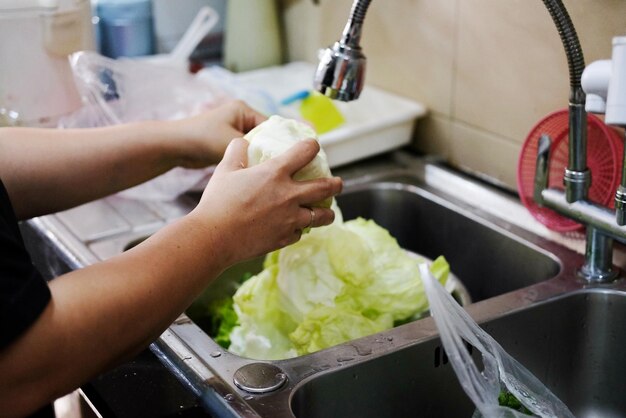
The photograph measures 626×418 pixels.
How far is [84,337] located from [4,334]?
8 cm

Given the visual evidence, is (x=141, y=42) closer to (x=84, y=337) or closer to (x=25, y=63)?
(x=25, y=63)

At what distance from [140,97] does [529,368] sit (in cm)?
95

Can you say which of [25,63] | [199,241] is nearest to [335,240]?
[199,241]

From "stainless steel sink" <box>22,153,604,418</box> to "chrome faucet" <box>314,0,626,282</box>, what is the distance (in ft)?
0.20

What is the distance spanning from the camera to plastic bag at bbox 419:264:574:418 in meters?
0.93

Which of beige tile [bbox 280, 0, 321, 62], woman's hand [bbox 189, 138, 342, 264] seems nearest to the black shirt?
woman's hand [bbox 189, 138, 342, 264]

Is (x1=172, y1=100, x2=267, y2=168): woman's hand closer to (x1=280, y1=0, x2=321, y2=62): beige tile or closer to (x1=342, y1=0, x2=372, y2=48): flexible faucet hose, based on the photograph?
(x1=342, y1=0, x2=372, y2=48): flexible faucet hose

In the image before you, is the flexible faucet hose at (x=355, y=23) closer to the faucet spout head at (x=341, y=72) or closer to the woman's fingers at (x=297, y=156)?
the faucet spout head at (x=341, y=72)

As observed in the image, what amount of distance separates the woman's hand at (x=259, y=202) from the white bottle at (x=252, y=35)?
1134mm

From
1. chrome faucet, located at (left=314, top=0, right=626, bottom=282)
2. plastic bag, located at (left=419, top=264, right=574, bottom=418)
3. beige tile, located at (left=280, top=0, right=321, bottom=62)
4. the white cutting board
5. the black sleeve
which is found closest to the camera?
the black sleeve

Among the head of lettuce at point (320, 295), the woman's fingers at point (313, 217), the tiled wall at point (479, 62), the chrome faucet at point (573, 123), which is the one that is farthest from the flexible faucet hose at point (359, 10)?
the tiled wall at point (479, 62)

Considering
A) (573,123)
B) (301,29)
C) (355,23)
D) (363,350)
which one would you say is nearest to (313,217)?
(363,350)

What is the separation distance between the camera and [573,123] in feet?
4.11

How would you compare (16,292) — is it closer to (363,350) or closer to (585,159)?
(363,350)
